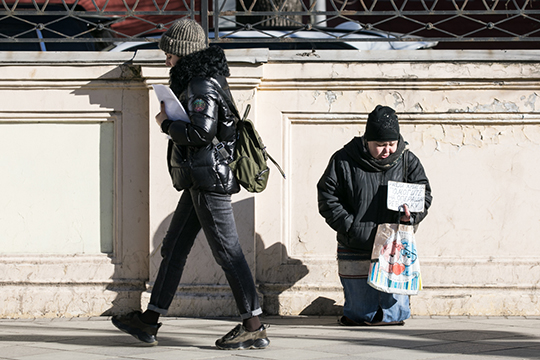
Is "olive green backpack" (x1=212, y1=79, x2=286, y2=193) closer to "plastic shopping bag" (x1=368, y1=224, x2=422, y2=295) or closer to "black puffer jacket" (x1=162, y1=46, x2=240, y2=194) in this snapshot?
"black puffer jacket" (x1=162, y1=46, x2=240, y2=194)

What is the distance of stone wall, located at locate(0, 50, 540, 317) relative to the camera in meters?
4.99

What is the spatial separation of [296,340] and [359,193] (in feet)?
3.56

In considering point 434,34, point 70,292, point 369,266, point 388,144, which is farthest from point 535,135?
point 434,34

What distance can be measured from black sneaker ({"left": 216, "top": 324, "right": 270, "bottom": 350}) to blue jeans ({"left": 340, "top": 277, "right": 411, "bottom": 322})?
1.00 m

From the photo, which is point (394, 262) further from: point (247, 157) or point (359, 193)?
point (247, 157)

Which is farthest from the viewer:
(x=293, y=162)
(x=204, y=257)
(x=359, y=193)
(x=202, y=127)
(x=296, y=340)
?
(x=293, y=162)

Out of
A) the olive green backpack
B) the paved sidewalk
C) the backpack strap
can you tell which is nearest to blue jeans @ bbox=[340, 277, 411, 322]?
the paved sidewalk

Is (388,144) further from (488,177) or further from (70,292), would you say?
(70,292)

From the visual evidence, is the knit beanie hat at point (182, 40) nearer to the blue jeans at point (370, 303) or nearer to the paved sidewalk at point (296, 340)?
the paved sidewalk at point (296, 340)

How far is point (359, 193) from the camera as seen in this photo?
14.7 feet

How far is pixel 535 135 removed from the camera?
503cm

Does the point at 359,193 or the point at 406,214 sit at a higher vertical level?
the point at 359,193

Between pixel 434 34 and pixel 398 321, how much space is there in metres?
7.15

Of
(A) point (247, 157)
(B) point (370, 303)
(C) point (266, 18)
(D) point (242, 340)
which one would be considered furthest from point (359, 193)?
(C) point (266, 18)
